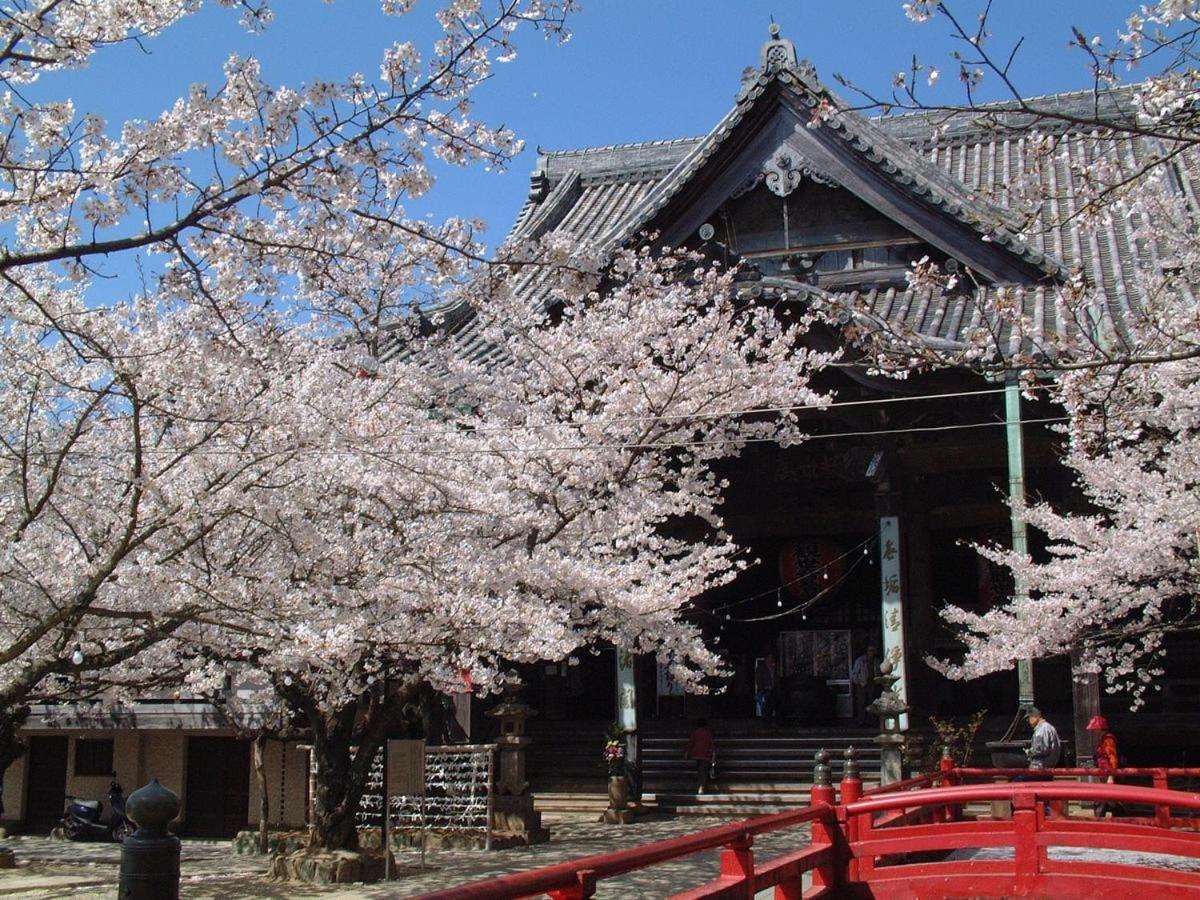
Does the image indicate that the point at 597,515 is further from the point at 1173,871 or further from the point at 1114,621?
the point at 1114,621

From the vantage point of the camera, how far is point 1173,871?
778 cm

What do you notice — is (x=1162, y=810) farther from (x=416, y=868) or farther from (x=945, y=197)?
(x=945, y=197)

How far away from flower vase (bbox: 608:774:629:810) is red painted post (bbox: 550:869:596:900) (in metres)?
12.8

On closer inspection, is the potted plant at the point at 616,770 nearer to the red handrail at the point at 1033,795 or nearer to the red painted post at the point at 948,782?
the red painted post at the point at 948,782

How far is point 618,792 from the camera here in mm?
17797

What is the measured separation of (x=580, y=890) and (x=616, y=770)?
13061 mm

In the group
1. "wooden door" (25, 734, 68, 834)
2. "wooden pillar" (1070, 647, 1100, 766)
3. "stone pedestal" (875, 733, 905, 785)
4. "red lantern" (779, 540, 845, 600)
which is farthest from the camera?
"wooden door" (25, 734, 68, 834)

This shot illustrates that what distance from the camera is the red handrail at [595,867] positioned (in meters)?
4.47

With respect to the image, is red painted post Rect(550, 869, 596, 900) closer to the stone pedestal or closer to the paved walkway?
the paved walkway

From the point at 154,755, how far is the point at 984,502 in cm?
1527

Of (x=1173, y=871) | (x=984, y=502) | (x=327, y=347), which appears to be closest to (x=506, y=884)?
(x=1173, y=871)

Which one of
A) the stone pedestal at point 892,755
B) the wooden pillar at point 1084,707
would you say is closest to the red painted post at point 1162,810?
the wooden pillar at point 1084,707

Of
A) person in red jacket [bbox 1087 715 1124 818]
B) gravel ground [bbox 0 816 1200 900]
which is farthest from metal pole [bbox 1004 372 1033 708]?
gravel ground [bbox 0 816 1200 900]

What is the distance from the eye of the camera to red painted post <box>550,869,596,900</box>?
524 cm
